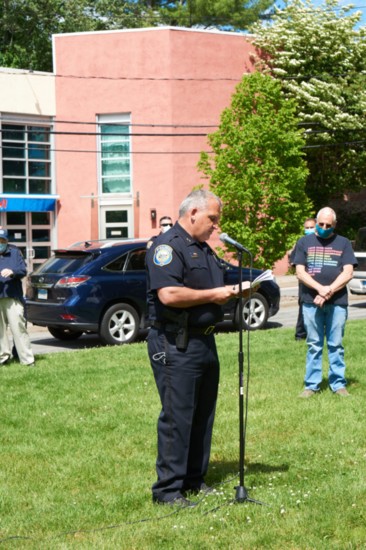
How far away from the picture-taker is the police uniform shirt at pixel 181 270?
18.6 feet

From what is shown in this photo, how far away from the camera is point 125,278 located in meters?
14.7

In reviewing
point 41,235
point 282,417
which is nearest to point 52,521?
point 282,417

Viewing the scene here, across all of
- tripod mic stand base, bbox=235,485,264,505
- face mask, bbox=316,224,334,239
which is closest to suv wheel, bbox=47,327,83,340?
face mask, bbox=316,224,334,239

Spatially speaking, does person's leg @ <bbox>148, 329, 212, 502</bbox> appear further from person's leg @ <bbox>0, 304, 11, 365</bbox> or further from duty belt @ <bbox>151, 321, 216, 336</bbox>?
person's leg @ <bbox>0, 304, 11, 365</bbox>

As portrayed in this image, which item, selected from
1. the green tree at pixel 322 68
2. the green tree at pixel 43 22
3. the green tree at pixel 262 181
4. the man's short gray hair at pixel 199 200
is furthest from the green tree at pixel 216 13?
the man's short gray hair at pixel 199 200

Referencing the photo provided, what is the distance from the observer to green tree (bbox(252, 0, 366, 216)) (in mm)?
33719

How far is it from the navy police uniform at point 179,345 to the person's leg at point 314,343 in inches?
144

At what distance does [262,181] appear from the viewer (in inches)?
1113

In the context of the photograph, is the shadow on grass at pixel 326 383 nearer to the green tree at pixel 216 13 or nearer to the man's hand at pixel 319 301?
the man's hand at pixel 319 301

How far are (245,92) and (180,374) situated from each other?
2489 centimetres

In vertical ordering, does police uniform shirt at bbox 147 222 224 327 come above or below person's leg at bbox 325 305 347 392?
above

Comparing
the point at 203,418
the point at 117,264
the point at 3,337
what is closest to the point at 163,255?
the point at 203,418

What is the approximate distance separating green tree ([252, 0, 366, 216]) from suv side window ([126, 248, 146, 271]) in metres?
19.4

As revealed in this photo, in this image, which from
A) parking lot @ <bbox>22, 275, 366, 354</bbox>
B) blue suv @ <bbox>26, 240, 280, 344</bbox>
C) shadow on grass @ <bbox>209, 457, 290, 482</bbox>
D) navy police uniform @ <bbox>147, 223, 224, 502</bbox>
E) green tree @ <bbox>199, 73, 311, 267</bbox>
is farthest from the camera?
green tree @ <bbox>199, 73, 311, 267</bbox>
